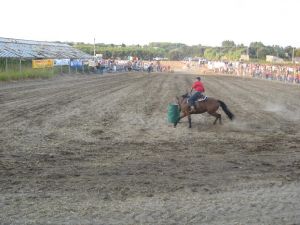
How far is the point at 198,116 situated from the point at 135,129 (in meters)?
4.98

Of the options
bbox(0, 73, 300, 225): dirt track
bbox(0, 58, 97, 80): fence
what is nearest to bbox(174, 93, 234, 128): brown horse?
bbox(0, 73, 300, 225): dirt track

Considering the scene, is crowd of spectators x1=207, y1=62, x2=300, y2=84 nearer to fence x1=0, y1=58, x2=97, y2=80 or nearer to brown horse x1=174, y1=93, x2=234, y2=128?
fence x1=0, y1=58, x2=97, y2=80

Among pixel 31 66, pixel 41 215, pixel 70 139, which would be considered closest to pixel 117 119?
pixel 70 139

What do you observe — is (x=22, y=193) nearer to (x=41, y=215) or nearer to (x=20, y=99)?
(x=41, y=215)

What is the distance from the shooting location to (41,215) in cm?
843

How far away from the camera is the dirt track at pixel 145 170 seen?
28.4 ft

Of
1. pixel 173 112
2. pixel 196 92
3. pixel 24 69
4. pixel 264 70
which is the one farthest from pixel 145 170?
pixel 264 70

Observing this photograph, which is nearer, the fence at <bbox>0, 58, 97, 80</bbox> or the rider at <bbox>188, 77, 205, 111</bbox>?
the rider at <bbox>188, 77, 205, 111</bbox>

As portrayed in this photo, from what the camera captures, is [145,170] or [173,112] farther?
[173,112]

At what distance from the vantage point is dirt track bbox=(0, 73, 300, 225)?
865 cm

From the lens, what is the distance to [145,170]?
38.8 feet

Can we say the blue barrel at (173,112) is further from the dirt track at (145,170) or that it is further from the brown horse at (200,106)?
the dirt track at (145,170)

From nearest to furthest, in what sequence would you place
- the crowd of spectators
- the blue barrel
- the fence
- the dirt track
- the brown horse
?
1. the dirt track
2. the brown horse
3. the blue barrel
4. the fence
5. the crowd of spectators

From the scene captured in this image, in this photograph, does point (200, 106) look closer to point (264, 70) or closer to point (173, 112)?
point (173, 112)
